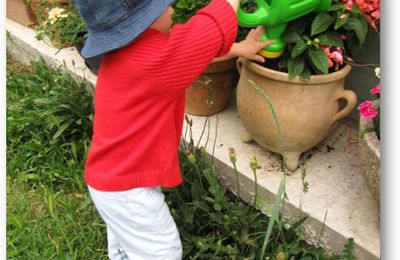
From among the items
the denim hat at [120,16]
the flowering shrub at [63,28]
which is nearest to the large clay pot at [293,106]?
the denim hat at [120,16]

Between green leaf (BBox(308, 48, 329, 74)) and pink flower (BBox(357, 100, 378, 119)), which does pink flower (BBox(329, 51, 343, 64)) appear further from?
pink flower (BBox(357, 100, 378, 119))

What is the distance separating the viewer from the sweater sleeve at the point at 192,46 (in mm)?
1388

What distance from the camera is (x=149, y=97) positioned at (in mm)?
1453

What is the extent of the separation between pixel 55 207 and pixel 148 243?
84 cm

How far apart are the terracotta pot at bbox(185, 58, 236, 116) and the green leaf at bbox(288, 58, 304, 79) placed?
0.48m

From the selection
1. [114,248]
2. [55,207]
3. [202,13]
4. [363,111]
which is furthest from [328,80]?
[55,207]

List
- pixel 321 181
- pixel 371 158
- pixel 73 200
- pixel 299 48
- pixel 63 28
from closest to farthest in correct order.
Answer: pixel 371 158 < pixel 299 48 < pixel 321 181 < pixel 73 200 < pixel 63 28

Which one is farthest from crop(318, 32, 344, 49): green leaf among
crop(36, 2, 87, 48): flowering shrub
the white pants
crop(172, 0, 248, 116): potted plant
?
crop(36, 2, 87, 48): flowering shrub

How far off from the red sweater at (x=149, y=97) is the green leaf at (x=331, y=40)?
21.3 inches

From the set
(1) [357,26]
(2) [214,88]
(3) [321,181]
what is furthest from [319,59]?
(2) [214,88]

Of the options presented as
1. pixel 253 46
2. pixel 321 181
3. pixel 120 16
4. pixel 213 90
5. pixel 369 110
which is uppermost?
pixel 120 16

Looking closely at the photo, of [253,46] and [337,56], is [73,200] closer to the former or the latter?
[253,46]

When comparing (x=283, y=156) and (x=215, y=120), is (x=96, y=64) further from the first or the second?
(x=283, y=156)

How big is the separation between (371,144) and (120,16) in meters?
0.89
